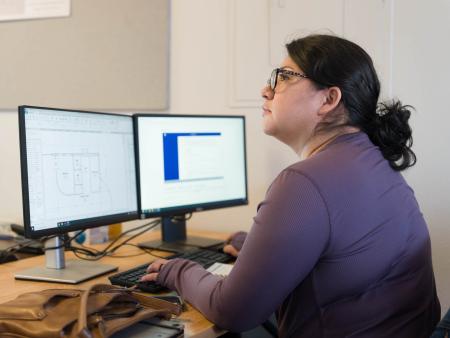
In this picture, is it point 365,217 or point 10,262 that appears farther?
point 10,262

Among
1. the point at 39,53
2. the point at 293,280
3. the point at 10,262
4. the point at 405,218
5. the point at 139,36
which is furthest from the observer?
the point at 39,53

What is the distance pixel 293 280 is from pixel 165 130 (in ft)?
2.78

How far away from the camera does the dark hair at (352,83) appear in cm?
117

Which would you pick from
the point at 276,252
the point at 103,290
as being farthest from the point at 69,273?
the point at 276,252

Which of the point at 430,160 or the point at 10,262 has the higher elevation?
the point at 430,160

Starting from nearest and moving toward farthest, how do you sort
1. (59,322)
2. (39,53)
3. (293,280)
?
1. (59,322)
2. (293,280)
3. (39,53)

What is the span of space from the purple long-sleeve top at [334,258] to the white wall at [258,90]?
0.69 meters

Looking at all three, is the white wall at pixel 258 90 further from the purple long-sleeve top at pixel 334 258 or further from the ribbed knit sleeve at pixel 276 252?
the ribbed knit sleeve at pixel 276 252

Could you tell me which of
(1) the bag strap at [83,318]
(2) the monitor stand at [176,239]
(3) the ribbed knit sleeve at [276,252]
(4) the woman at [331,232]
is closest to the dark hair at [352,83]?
(4) the woman at [331,232]

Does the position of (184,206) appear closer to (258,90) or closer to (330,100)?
(258,90)

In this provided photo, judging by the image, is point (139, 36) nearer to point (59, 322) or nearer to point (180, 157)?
point (180, 157)

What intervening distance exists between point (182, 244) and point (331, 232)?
2.97ft

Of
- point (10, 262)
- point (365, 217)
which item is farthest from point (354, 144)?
point (10, 262)

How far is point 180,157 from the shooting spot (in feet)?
5.71
